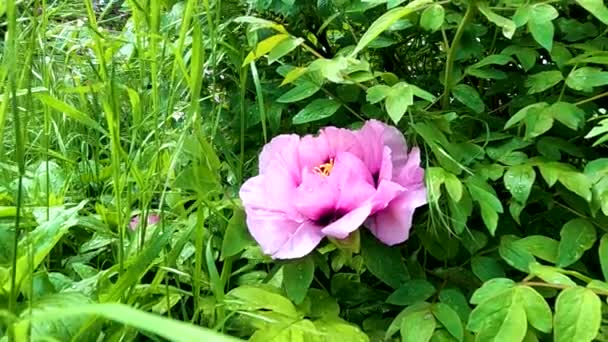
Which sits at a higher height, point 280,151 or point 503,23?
point 503,23


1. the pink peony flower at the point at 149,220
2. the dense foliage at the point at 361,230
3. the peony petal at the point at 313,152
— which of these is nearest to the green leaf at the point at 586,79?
the dense foliage at the point at 361,230

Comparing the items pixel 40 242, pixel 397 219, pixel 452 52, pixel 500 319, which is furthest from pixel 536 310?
pixel 40 242

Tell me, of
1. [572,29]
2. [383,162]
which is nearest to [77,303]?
[383,162]

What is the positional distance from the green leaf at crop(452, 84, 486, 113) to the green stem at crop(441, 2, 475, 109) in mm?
10

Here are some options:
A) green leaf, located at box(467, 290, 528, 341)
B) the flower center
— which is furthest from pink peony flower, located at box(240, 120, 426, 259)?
green leaf, located at box(467, 290, 528, 341)

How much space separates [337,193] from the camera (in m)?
0.69

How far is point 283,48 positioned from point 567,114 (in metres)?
0.24

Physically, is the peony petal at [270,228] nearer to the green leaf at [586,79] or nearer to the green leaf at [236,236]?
the green leaf at [236,236]

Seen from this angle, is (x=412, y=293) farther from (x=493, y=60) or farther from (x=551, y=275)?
(x=493, y=60)

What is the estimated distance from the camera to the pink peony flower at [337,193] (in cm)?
68

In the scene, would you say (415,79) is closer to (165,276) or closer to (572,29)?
(572,29)

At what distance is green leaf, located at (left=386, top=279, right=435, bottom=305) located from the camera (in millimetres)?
670

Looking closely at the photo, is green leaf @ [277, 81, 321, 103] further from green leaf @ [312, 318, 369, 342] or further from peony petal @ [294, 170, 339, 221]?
green leaf @ [312, 318, 369, 342]

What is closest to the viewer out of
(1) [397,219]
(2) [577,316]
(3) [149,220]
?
(2) [577,316]
